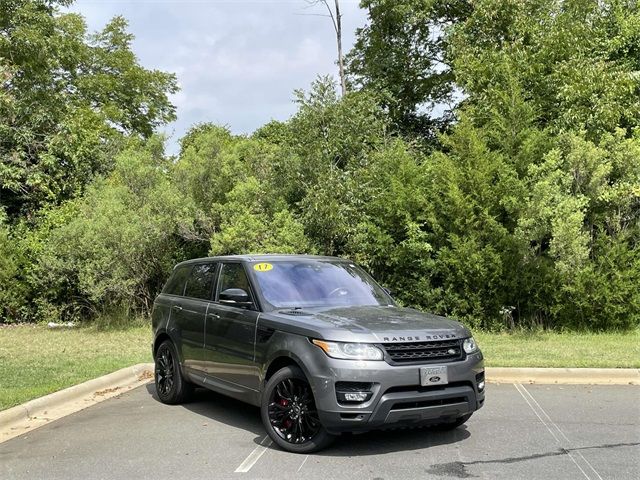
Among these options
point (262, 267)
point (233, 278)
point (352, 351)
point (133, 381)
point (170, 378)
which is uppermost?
point (262, 267)

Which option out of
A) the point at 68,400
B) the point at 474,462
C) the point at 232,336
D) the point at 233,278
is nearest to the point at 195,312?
the point at 233,278

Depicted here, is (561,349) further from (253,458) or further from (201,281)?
(253,458)

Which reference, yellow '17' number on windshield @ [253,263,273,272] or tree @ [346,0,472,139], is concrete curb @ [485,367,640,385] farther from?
tree @ [346,0,472,139]

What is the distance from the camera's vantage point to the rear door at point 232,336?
6.28 meters

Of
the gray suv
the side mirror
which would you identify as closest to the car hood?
the gray suv

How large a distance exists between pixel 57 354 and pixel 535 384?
826 centimetres

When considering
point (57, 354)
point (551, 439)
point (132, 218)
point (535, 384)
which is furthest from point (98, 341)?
point (551, 439)

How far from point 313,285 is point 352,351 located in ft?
5.02

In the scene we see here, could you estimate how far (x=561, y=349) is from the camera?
10914 mm

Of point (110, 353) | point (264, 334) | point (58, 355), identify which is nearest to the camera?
point (264, 334)

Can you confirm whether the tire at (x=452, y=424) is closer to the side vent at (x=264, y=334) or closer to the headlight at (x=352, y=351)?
the headlight at (x=352, y=351)

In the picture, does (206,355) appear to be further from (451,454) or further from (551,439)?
(551,439)

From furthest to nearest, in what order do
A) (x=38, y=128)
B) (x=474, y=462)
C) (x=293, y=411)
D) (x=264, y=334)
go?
(x=38, y=128) < (x=264, y=334) < (x=293, y=411) < (x=474, y=462)

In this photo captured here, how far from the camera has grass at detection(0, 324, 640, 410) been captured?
350 inches
